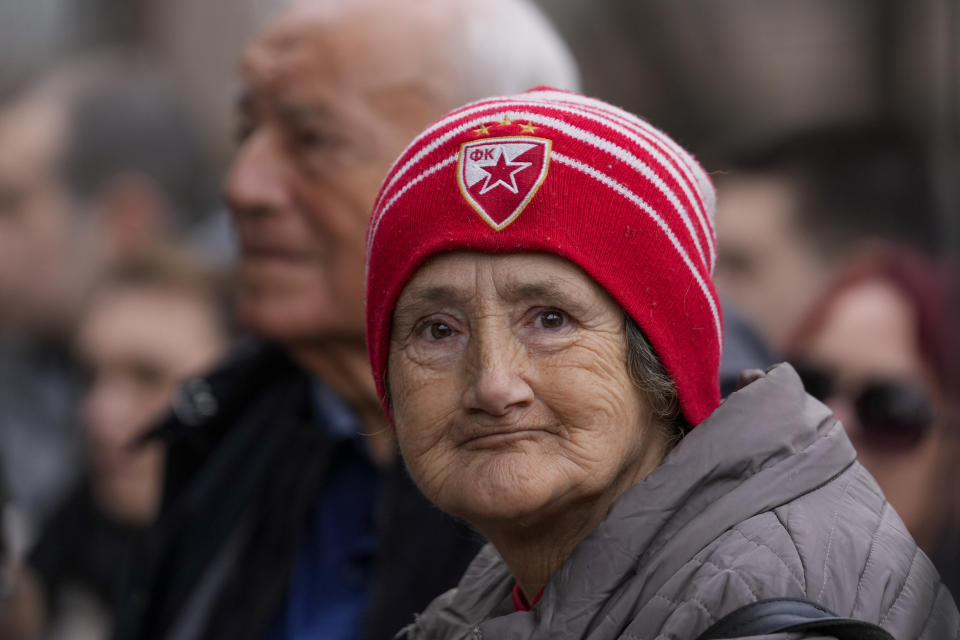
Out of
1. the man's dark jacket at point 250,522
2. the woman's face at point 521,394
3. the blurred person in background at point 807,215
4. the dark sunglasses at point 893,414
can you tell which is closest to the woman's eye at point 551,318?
the woman's face at point 521,394

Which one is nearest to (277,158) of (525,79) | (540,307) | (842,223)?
(525,79)

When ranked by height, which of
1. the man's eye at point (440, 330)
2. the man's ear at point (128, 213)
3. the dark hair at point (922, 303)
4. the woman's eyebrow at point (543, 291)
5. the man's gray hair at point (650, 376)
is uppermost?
the woman's eyebrow at point (543, 291)

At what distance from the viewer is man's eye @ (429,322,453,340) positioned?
7.79 feet

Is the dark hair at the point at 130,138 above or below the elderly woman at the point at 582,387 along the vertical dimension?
below

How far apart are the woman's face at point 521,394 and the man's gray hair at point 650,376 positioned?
0.05 ft

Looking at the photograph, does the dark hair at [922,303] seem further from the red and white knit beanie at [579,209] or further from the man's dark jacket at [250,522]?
the red and white knit beanie at [579,209]

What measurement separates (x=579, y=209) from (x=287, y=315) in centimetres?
186

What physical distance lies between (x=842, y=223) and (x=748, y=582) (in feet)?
14.8

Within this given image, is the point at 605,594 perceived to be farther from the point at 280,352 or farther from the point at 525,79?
the point at 280,352

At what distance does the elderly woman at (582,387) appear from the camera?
213cm

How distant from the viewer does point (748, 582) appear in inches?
76.9

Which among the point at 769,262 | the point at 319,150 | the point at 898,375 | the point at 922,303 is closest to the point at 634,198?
the point at 319,150

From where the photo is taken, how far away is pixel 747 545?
2.02m

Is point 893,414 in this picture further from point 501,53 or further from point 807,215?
point 807,215
